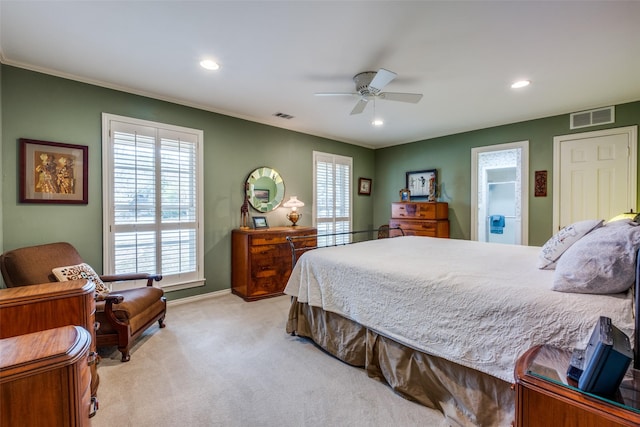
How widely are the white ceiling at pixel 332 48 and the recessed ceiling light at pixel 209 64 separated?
0.08m

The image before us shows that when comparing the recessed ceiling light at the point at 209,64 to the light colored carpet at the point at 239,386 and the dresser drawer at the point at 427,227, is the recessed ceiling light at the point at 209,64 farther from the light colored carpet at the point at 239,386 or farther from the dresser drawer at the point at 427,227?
the dresser drawer at the point at 427,227

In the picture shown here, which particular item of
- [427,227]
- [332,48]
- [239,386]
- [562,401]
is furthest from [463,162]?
[239,386]

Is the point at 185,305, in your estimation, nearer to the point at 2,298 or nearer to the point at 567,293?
the point at 2,298

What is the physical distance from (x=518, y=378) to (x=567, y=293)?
2.25ft

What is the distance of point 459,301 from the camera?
162 centimetres

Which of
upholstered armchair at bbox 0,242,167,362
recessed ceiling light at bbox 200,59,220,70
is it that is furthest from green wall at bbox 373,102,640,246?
upholstered armchair at bbox 0,242,167,362

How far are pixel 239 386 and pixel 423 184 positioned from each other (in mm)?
4709

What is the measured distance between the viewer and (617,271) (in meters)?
1.27

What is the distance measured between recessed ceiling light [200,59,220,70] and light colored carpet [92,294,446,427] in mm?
2628

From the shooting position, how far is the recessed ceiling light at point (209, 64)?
2568mm

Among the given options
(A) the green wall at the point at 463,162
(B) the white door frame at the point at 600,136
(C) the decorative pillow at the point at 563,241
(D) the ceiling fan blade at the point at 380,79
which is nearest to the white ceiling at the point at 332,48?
(D) the ceiling fan blade at the point at 380,79

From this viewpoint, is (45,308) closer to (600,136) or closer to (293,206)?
(293,206)

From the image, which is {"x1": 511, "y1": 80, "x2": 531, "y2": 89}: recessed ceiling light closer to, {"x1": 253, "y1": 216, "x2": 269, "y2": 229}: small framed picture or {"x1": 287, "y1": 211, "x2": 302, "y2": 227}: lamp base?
{"x1": 287, "y1": 211, "x2": 302, "y2": 227}: lamp base

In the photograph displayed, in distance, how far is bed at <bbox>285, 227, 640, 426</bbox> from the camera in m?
1.34
